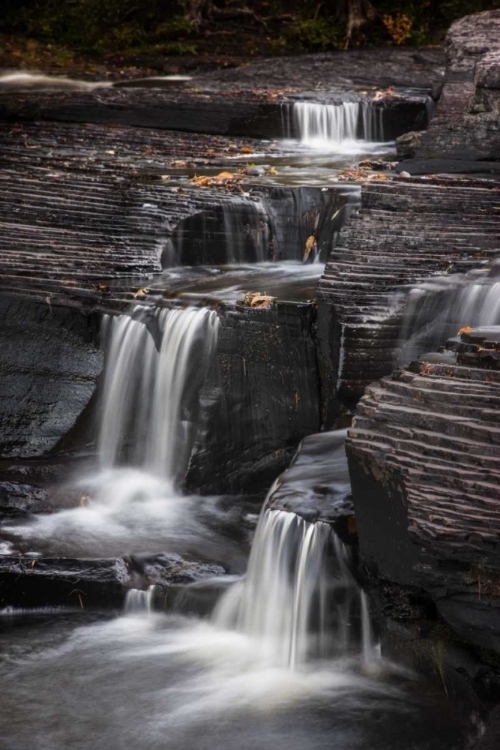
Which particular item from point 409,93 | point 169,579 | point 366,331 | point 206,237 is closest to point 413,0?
point 409,93

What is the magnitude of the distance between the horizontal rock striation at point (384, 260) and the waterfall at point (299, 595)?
153cm

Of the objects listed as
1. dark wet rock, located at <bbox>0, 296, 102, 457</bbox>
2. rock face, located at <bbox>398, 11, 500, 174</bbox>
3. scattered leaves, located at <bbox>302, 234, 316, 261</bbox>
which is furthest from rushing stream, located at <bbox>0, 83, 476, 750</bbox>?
rock face, located at <bbox>398, 11, 500, 174</bbox>

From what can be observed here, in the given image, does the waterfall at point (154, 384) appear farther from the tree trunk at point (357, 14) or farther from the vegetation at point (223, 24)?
the tree trunk at point (357, 14)

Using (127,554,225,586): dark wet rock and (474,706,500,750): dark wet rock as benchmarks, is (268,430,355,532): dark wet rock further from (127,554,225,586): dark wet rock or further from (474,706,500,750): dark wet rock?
(474,706,500,750): dark wet rock

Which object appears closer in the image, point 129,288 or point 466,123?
point 129,288

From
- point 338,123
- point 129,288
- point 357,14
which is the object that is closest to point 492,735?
point 129,288

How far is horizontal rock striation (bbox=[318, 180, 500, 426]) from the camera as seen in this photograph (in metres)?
7.33

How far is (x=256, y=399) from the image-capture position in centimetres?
799

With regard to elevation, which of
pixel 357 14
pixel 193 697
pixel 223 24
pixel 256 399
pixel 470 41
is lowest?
pixel 193 697

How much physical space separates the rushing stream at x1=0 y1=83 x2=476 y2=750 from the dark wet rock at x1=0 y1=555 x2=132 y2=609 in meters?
0.10

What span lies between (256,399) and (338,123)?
290 inches

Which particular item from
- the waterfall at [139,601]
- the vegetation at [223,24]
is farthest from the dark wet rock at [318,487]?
the vegetation at [223,24]

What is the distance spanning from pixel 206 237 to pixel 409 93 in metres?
6.45

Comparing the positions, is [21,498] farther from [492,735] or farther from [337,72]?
[337,72]
